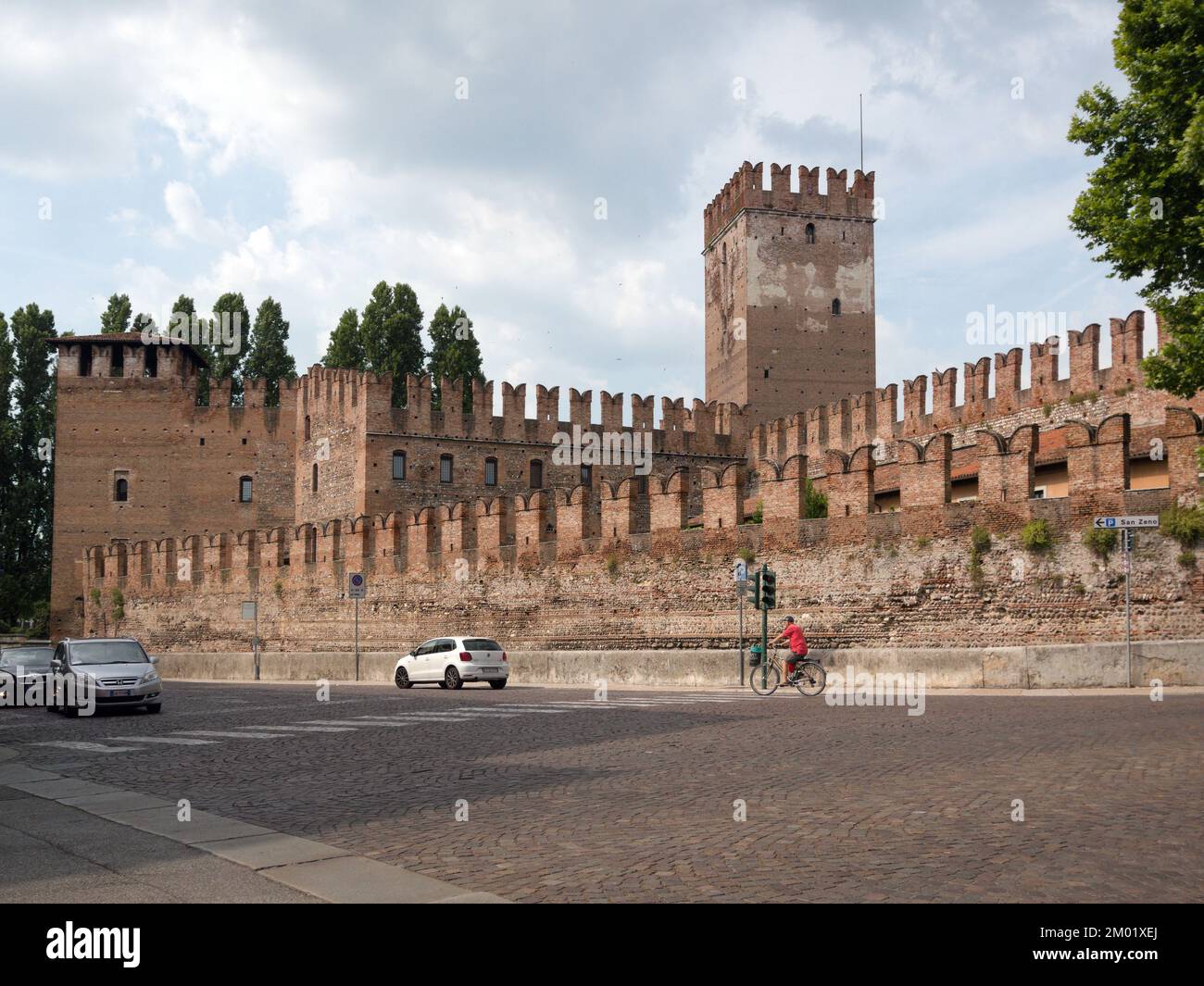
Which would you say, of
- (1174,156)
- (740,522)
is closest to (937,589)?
(740,522)

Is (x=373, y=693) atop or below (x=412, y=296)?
below

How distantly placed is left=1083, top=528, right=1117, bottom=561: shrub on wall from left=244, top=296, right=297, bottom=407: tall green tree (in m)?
46.8

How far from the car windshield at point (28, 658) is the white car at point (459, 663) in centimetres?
737

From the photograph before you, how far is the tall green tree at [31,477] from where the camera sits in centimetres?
5756

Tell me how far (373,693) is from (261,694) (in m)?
2.53

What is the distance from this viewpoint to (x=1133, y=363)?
111ft

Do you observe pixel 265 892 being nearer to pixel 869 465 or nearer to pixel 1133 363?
pixel 869 465

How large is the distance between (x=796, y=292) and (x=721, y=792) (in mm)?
55770

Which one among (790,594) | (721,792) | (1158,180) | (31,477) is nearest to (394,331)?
(31,477)

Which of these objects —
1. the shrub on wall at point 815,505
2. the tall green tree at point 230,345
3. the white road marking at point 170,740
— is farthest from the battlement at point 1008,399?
the tall green tree at point 230,345

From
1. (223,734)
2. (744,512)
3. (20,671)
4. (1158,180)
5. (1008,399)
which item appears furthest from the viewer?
(1008,399)

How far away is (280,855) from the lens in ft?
20.7

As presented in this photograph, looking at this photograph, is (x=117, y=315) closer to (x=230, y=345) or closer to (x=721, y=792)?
(x=230, y=345)

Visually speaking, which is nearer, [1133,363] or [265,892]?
[265,892]
